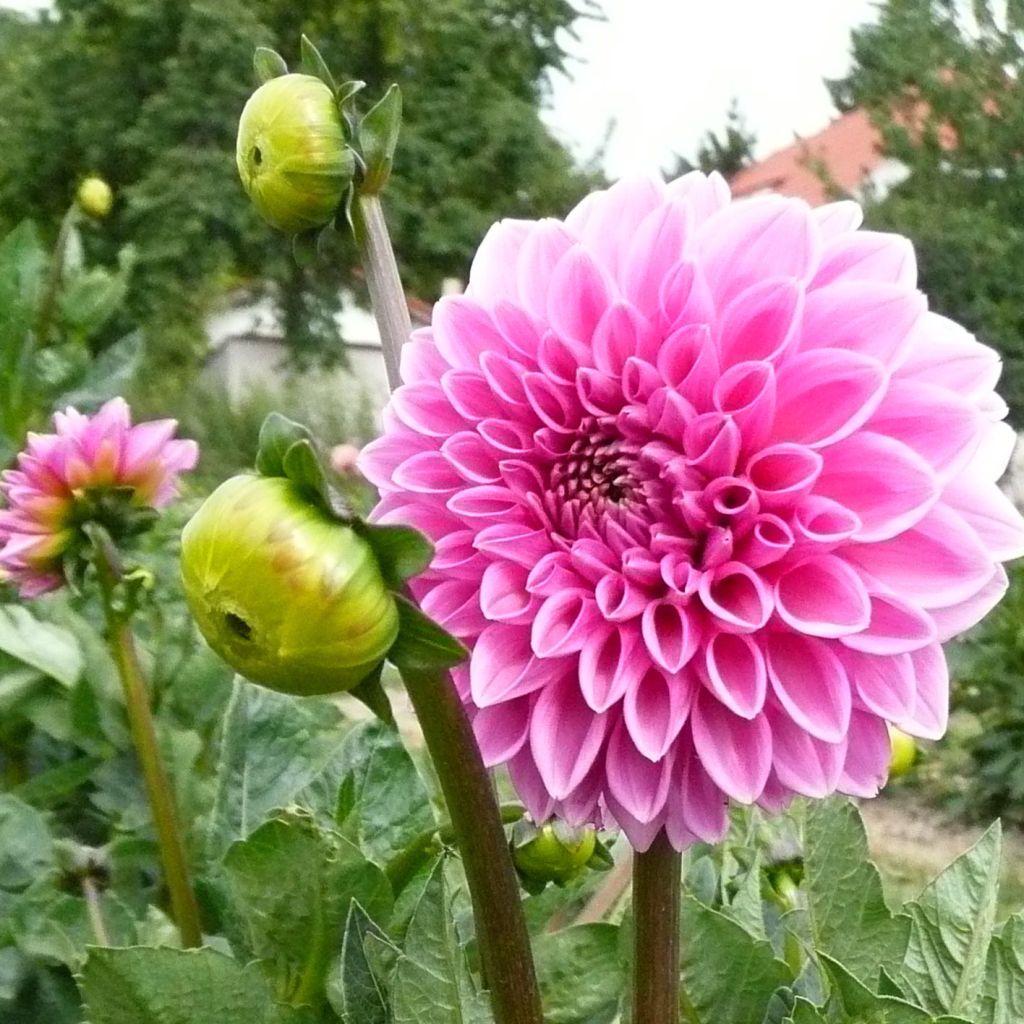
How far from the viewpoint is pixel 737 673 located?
0.73 ft

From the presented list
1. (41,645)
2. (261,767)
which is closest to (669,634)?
(261,767)

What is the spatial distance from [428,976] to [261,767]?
19cm

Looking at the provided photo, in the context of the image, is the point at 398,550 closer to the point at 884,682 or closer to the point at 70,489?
the point at 884,682

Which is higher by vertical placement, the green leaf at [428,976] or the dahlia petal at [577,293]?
the dahlia petal at [577,293]

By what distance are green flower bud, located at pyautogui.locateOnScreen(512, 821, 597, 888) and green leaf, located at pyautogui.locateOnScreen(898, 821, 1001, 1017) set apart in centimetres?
8

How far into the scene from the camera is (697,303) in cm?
23

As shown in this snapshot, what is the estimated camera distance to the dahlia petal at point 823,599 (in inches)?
8.3

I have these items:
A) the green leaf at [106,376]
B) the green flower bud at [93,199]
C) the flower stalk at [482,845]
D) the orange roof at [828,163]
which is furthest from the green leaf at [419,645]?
the orange roof at [828,163]

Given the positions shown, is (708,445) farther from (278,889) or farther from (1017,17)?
(1017,17)

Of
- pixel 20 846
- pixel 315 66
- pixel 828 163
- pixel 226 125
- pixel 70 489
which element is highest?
pixel 828 163

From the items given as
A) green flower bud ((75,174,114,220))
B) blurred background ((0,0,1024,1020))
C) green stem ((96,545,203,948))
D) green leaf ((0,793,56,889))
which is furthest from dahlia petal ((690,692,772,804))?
blurred background ((0,0,1024,1020))

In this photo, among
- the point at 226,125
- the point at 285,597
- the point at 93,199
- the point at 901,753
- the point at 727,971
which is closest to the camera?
the point at 285,597

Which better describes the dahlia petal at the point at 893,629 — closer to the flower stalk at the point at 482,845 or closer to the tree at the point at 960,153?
the flower stalk at the point at 482,845

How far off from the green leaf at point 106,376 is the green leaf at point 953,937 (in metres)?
0.74
